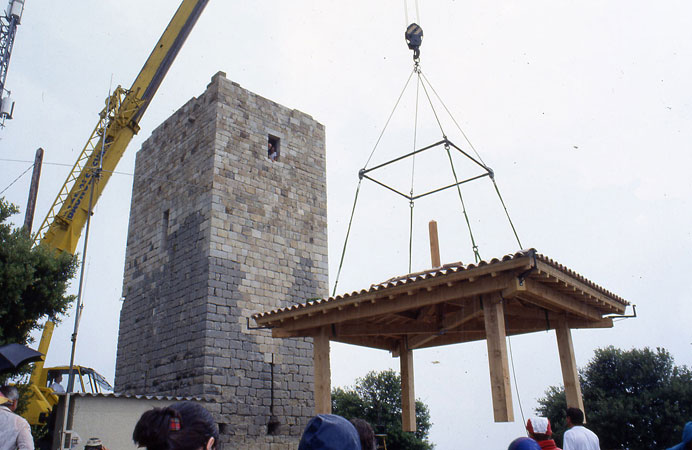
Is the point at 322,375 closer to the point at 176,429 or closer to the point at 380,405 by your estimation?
the point at 176,429

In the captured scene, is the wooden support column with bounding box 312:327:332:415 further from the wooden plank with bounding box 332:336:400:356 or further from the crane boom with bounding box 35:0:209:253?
the crane boom with bounding box 35:0:209:253

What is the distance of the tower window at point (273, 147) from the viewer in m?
13.8

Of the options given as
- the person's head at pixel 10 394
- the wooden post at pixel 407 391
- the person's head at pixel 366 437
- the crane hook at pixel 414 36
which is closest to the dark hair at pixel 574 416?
the person's head at pixel 366 437

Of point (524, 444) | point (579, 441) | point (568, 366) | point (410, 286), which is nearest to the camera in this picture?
point (524, 444)

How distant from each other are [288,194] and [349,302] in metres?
6.24

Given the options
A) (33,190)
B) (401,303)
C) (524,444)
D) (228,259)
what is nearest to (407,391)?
(401,303)

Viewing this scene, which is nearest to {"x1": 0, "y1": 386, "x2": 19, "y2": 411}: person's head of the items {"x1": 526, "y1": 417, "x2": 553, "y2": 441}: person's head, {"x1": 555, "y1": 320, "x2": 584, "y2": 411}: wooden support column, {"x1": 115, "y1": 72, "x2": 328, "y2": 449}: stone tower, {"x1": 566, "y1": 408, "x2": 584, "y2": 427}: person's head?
{"x1": 526, "y1": 417, "x2": 553, "y2": 441}: person's head

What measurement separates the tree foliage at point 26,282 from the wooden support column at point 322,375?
18.3ft

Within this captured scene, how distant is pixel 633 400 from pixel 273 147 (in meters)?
14.7

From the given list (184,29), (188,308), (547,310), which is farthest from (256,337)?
(184,29)

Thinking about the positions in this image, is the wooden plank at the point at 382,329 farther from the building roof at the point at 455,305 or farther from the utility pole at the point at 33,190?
the utility pole at the point at 33,190

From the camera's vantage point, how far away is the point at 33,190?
1582 centimetres

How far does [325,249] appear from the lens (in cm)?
1409

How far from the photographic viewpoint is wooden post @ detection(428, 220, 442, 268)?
9086 millimetres
